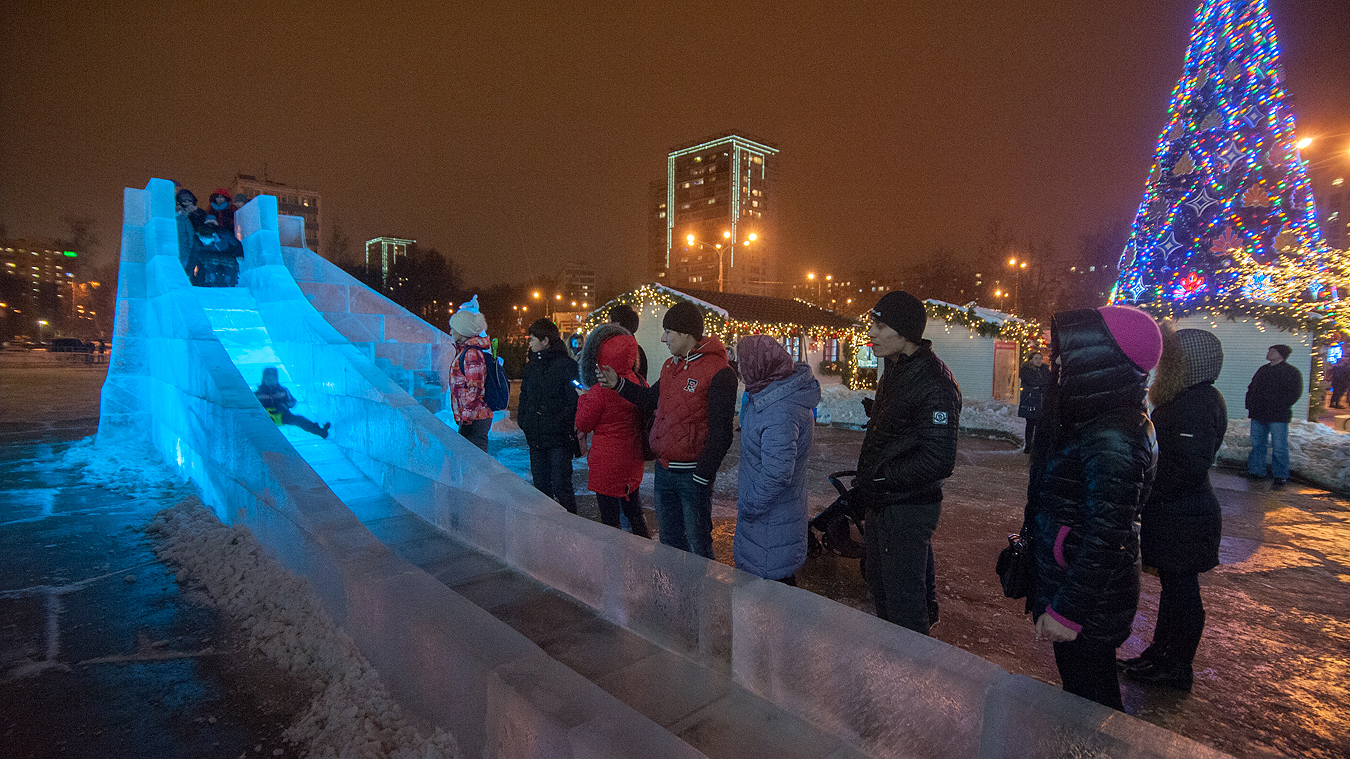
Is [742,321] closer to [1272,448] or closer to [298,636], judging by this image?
[1272,448]

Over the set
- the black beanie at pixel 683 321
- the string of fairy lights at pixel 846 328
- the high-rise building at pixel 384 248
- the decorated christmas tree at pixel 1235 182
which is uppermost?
the high-rise building at pixel 384 248

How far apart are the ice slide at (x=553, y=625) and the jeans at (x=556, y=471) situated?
1.67 ft

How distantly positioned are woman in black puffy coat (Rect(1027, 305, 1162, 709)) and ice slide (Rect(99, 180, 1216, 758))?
0.36m

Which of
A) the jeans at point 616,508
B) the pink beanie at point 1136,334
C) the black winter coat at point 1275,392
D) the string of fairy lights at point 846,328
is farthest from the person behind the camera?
the string of fairy lights at point 846,328

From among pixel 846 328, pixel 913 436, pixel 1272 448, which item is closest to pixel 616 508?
pixel 913 436

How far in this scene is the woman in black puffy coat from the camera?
74.0 inches

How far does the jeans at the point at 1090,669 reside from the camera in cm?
199

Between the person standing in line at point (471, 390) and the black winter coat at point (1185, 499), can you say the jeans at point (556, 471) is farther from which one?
the black winter coat at point (1185, 499)

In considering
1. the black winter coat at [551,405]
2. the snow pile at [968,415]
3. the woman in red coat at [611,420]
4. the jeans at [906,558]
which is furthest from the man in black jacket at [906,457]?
the snow pile at [968,415]

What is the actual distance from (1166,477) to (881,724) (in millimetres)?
1932

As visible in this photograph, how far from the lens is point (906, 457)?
2791 mm

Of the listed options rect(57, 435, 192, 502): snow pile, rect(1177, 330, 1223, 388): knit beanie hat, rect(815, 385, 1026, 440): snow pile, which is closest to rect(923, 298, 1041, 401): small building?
rect(815, 385, 1026, 440): snow pile

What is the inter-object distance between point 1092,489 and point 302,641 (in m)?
3.51

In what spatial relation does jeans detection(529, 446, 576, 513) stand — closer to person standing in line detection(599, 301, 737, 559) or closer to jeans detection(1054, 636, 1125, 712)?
person standing in line detection(599, 301, 737, 559)
